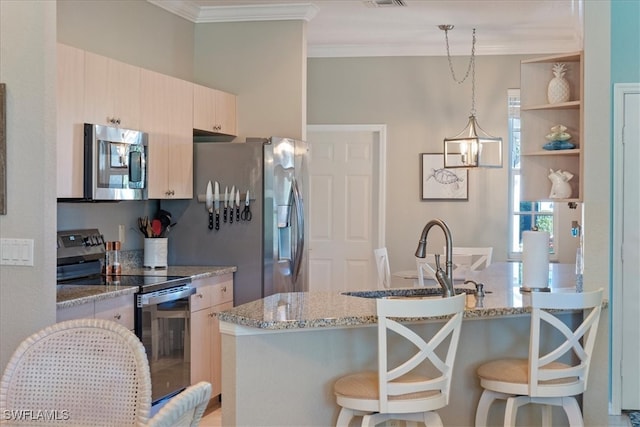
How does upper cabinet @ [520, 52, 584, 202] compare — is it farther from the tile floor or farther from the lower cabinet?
the lower cabinet

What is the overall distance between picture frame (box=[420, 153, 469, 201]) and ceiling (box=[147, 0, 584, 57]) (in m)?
1.03

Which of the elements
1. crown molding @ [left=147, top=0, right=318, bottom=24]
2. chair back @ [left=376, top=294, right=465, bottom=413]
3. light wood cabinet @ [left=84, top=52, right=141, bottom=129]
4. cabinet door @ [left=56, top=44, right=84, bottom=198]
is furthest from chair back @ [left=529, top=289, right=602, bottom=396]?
crown molding @ [left=147, top=0, right=318, bottom=24]

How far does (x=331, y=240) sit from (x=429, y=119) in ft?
4.97

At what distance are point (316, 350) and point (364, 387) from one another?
0.33 metres

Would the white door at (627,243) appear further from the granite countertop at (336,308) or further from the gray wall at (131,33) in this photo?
the gray wall at (131,33)

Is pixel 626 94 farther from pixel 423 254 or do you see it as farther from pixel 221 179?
pixel 221 179

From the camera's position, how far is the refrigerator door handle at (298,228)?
5621 mm

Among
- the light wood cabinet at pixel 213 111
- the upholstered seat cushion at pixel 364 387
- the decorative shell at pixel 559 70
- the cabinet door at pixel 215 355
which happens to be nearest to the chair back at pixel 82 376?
the upholstered seat cushion at pixel 364 387

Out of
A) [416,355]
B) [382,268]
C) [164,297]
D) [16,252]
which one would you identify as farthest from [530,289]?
[382,268]

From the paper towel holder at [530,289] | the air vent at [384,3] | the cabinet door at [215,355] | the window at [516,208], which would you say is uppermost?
the air vent at [384,3]

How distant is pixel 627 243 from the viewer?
4930 millimetres

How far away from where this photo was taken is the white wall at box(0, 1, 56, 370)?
3150 mm

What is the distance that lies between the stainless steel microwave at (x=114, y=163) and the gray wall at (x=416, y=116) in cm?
329

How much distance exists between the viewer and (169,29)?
19.0 feet
